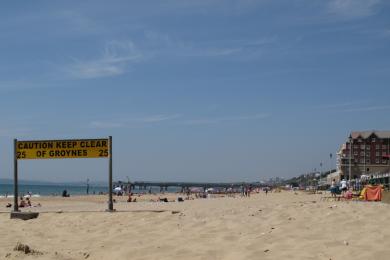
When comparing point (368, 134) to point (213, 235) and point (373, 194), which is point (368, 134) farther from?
point (213, 235)

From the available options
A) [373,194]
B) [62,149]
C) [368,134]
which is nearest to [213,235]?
[62,149]

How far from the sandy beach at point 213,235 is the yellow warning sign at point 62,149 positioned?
13.3 ft

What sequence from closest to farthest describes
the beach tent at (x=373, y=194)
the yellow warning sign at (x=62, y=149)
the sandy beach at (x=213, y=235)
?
the sandy beach at (x=213, y=235)
the yellow warning sign at (x=62, y=149)
the beach tent at (x=373, y=194)

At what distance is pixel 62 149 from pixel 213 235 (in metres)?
10.3

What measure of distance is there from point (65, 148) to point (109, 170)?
6.16 feet

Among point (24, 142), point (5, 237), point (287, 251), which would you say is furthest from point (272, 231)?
point (24, 142)

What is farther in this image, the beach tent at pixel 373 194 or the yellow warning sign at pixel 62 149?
the beach tent at pixel 373 194

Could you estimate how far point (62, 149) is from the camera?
781 inches

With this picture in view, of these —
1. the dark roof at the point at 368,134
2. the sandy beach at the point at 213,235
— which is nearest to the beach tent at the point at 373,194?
the sandy beach at the point at 213,235

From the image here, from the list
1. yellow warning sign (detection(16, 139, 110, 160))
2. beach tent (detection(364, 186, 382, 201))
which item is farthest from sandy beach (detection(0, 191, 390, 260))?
beach tent (detection(364, 186, 382, 201))

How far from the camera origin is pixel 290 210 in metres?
13.7

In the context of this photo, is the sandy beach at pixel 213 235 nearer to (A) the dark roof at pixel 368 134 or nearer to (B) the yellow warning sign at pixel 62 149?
(B) the yellow warning sign at pixel 62 149

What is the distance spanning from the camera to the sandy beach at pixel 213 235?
8.97 meters

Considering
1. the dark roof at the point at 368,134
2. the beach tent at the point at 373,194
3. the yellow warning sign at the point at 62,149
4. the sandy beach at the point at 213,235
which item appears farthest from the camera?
the dark roof at the point at 368,134
